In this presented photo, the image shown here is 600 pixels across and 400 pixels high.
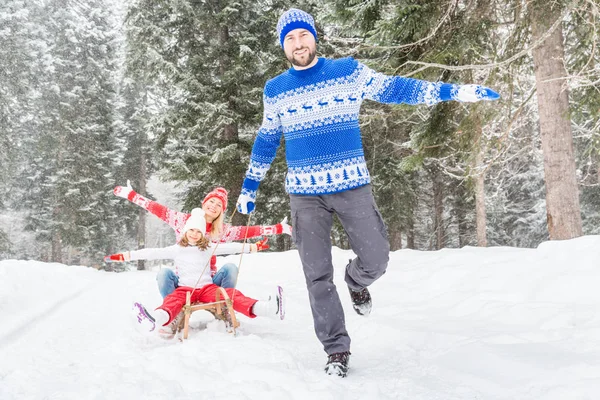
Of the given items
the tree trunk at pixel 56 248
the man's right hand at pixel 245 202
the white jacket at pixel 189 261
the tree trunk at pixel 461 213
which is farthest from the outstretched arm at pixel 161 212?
the tree trunk at pixel 56 248

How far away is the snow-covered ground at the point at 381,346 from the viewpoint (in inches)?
89.7

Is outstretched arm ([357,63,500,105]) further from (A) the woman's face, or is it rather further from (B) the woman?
(A) the woman's face

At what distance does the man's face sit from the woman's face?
2.32 metres

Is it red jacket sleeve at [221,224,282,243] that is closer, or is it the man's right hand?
the man's right hand

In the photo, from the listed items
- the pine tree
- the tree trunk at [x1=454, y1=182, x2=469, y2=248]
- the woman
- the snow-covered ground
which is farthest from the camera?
the pine tree

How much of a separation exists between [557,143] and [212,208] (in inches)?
199

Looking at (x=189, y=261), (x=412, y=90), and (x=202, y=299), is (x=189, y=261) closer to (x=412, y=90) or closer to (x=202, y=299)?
(x=202, y=299)

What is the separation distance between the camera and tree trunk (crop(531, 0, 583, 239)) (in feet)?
20.2

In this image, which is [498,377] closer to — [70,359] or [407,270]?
[70,359]

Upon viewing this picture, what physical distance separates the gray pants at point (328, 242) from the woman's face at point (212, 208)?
197cm

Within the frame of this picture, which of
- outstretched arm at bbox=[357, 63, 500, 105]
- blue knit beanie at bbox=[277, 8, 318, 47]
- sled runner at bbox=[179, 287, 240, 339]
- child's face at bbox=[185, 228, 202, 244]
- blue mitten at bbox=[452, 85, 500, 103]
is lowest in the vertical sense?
sled runner at bbox=[179, 287, 240, 339]

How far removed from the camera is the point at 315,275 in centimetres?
278

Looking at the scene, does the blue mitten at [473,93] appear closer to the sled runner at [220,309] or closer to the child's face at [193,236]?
the sled runner at [220,309]

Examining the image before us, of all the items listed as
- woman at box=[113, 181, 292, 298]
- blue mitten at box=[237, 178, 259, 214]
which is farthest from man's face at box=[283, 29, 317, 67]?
woman at box=[113, 181, 292, 298]
